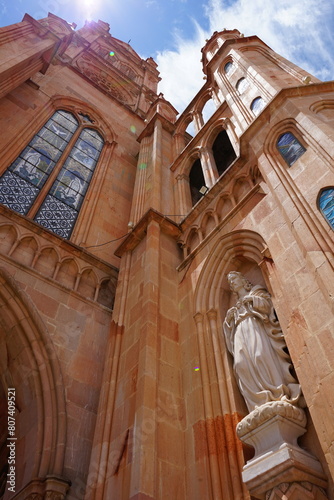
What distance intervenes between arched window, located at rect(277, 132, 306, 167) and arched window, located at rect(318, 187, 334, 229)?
3.84ft

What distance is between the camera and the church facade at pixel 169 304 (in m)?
4.34

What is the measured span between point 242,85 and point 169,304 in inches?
257

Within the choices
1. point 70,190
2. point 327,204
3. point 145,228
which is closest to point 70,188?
point 70,190

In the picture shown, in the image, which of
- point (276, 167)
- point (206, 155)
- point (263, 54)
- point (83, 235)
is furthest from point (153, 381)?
point (263, 54)

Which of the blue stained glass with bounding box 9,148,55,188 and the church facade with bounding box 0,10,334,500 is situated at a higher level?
the blue stained glass with bounding box 9,148,55,188

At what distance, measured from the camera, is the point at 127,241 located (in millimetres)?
8930

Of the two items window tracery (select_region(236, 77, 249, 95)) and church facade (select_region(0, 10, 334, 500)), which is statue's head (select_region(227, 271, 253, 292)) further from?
window tracery (select_region(236, 77, 249, 95))

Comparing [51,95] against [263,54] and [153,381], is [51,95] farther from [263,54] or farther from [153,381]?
[153,381]

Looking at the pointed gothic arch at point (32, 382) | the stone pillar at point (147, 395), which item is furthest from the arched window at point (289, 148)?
the pointed gothic arch at point (32, 382)

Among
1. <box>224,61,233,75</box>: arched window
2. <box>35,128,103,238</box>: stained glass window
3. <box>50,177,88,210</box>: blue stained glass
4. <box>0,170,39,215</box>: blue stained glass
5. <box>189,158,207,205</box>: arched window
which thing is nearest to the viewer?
<box>0,170,39,215</box>: blue stained glass

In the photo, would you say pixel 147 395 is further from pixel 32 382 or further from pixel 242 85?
pixel 242 85

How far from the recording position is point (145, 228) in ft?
28.8

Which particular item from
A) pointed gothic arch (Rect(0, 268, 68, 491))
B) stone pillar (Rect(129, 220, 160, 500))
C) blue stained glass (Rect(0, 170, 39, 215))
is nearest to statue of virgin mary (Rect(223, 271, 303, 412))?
stone pillar (Rect(129, 220, 160, 500))

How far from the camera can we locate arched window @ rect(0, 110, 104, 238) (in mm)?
9719
